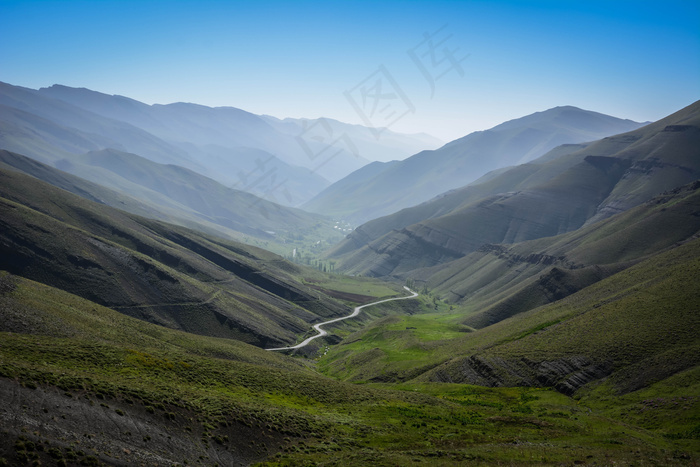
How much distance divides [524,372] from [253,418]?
195 feet

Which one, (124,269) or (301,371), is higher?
(124,269)

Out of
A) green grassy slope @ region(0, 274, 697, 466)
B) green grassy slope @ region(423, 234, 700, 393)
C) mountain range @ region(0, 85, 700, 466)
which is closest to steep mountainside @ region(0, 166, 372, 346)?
mountain range @ region(0, 85, 700, 466)

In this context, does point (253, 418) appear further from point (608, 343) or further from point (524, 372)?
point (608, 343)

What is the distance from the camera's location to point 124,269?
139500mm

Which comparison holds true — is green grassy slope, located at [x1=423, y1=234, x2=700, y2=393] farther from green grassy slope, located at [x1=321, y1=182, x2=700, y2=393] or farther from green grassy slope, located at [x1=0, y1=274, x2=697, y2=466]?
green grassy slope, located at [x1=0, y1=274, x2=697, y2=466]

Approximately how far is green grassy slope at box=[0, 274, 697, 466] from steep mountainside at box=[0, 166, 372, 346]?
48519mm

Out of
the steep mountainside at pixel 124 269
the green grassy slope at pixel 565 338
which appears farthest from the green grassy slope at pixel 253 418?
the steep mountainside at pixel 124 269

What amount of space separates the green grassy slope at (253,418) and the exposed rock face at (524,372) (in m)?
4.12

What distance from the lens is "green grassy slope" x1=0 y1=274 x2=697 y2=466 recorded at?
3347cm

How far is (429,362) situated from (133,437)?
83.5 metres

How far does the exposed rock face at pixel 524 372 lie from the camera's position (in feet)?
256

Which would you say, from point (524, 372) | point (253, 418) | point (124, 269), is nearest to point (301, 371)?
point (524, 372)

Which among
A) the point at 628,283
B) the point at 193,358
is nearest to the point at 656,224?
the point at 628,283

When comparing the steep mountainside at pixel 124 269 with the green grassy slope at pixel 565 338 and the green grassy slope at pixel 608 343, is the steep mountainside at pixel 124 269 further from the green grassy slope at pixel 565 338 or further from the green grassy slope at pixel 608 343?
the green grassy slope at pixel 608 343
